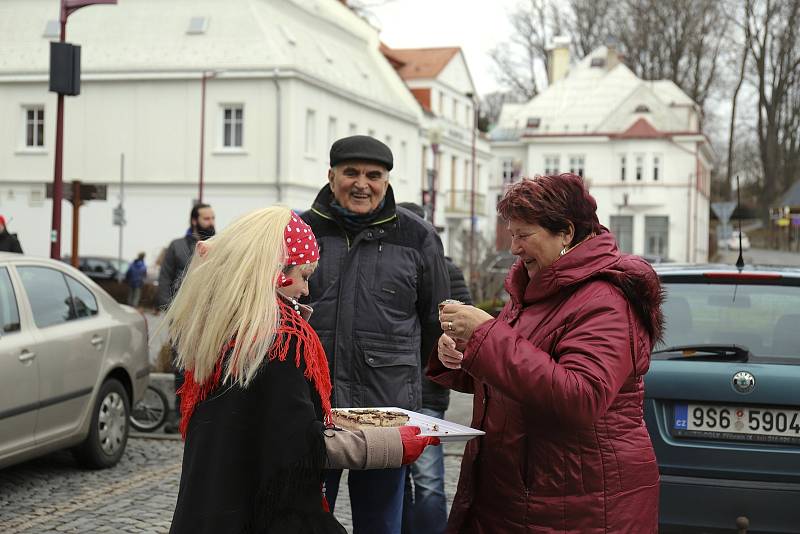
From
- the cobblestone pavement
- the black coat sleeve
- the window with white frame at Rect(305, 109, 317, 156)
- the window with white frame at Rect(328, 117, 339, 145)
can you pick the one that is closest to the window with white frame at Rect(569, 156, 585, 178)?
the window with white frame at Rect(328, 117, 339, 145)

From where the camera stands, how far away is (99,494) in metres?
7.71

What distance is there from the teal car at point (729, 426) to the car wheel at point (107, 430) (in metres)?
4.78

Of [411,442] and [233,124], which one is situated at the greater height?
[233,124]

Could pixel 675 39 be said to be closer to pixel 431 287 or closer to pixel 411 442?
pixel 431 287

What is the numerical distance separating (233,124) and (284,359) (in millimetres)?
37708

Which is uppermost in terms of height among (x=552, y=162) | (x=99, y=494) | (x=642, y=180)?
(x=552, y=162)

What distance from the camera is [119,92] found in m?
40.5

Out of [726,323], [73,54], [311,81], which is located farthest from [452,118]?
[726,323]

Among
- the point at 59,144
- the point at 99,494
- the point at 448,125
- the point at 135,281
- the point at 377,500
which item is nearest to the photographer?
the point at 377,500

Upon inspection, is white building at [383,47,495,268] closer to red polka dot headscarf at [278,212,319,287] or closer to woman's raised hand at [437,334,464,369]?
woman's raised hand at [437,334,464,369]

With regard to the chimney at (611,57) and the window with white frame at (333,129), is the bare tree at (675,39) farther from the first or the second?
the window with white frame at (333,129)

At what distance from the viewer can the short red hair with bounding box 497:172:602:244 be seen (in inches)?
125

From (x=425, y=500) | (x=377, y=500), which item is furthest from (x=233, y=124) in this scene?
(x=377, y=500)

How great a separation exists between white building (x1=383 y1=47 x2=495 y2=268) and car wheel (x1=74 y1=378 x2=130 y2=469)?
43.0m
